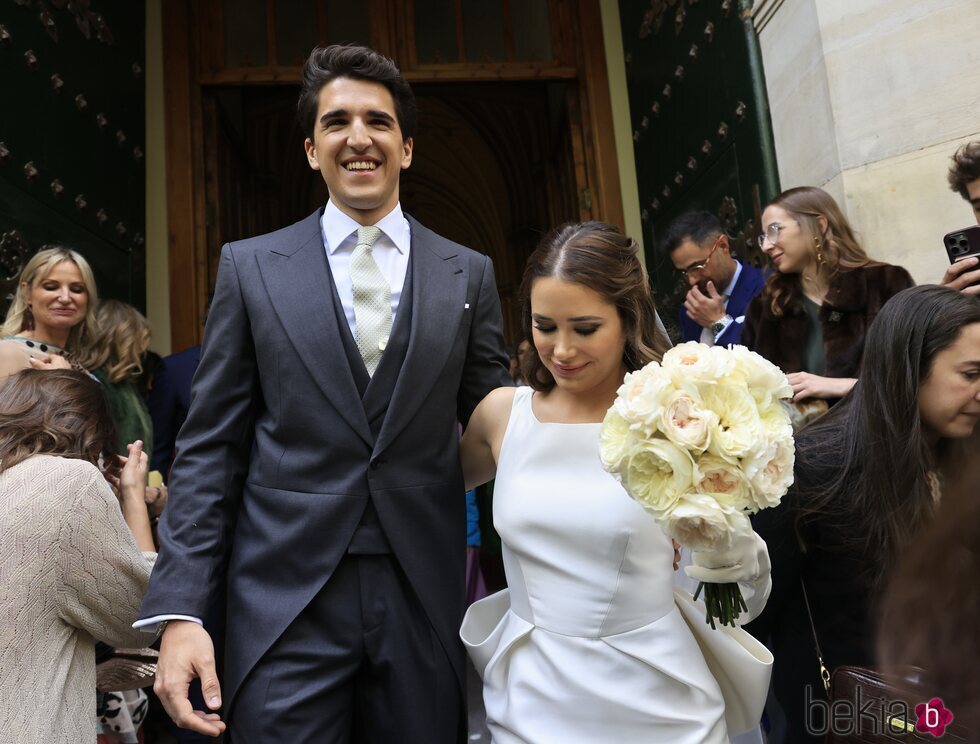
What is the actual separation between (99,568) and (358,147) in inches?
43.9

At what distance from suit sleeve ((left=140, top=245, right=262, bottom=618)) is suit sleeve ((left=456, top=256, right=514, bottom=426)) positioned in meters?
0.51

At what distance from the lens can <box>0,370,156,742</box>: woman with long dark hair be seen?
2055 millimetres

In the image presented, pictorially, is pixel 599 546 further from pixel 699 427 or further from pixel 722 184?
pixel 722 184

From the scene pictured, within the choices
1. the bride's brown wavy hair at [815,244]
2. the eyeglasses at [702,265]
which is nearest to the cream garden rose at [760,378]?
the bride's brown wavy hair at [815,244]

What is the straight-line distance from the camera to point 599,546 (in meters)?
1.95

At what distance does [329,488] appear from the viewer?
199cm

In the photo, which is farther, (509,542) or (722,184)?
(722,184)

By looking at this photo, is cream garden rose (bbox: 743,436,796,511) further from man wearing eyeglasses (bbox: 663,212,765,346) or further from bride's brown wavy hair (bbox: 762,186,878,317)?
man wearing eyeglasses (bbox: 663,212,765,346)

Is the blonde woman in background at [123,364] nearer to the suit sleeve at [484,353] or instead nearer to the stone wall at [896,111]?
the suit sleeve at [484,353]

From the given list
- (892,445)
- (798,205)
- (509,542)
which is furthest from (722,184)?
(509,542)

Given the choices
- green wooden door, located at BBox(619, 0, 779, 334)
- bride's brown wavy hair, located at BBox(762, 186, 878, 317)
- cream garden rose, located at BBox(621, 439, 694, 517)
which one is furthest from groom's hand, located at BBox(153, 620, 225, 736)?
green wooden door, located at BBox(619, 0, 779, 334)

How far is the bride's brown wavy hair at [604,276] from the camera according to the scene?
210 cm

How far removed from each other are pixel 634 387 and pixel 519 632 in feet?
2.09

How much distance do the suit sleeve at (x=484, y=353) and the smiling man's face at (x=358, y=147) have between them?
1.00 ft
